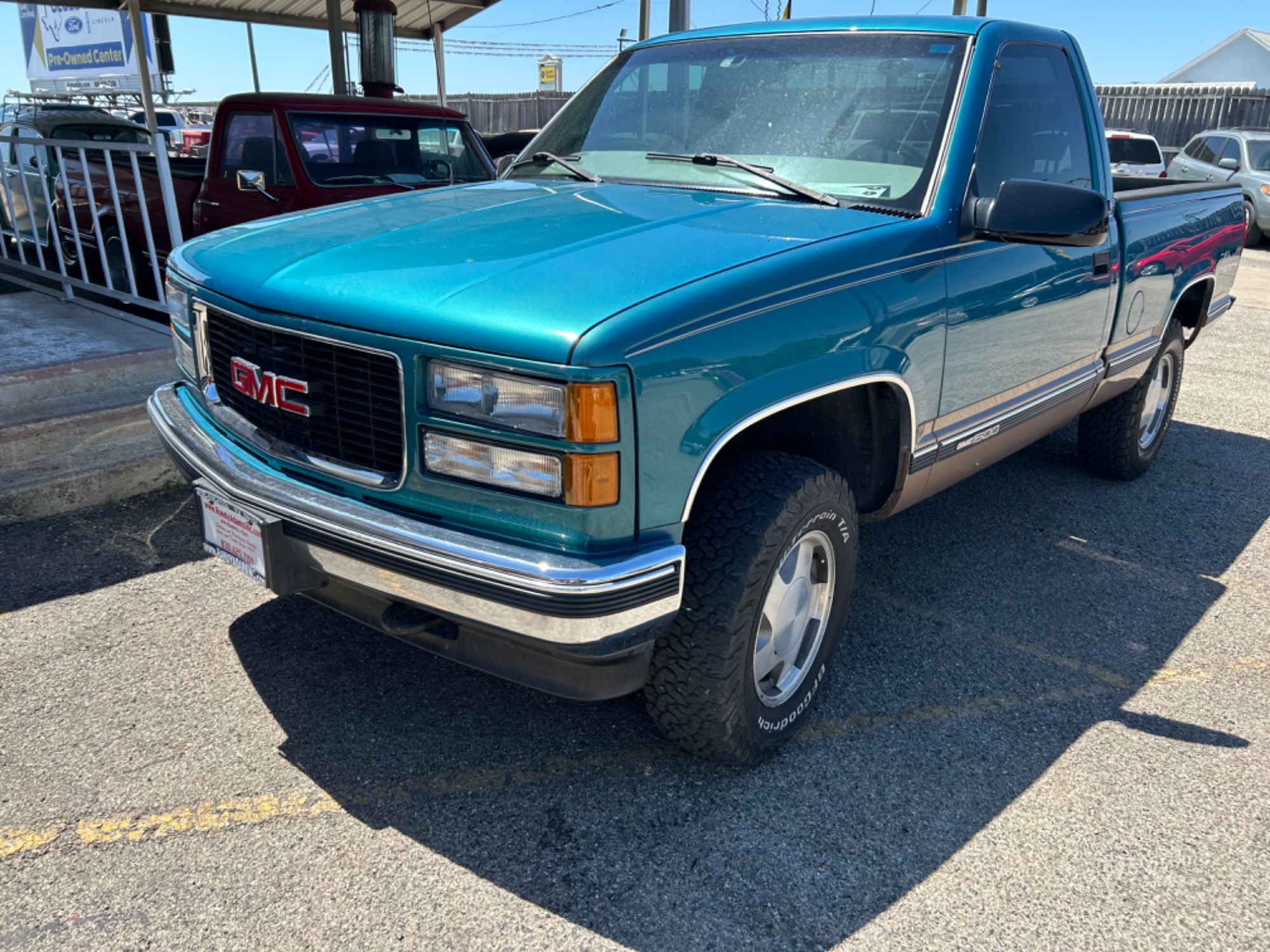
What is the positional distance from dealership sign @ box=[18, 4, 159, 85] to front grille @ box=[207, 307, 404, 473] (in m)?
48.4

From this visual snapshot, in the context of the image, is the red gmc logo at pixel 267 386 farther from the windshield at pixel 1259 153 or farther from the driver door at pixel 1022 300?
the windshield at pixel 1259 153

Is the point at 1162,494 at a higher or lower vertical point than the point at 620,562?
lower

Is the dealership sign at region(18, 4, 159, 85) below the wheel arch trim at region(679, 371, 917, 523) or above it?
above

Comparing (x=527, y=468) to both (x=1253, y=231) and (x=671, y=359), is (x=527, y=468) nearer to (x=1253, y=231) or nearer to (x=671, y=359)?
(x=671, y=359)

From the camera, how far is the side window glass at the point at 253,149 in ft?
21.3

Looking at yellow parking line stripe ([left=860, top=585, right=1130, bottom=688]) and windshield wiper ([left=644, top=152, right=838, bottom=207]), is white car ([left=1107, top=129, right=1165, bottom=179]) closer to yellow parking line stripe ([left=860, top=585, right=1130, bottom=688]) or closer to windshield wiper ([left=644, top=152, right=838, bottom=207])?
yellow parking line stripe ([left=860, top=585, right=1130, bottom=688])

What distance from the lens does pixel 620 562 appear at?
2053 mm

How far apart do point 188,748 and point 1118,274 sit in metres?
3.75

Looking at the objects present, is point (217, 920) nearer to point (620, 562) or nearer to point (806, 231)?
point (620, 562)

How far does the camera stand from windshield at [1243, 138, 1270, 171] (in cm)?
1496

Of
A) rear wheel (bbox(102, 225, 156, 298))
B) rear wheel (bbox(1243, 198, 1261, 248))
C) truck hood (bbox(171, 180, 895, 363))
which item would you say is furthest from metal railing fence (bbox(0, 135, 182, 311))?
rear wheel (bbox(1243, 198, 1261, 248))

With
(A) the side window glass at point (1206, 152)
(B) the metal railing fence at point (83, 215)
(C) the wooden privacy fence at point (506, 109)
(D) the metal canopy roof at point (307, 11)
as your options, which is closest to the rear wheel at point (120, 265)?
(B) the metal railing fence at point (83, 215)

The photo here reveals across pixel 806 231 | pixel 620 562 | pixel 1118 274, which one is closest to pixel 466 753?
pixel 620 562

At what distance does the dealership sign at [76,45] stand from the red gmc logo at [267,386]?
1902 inches
